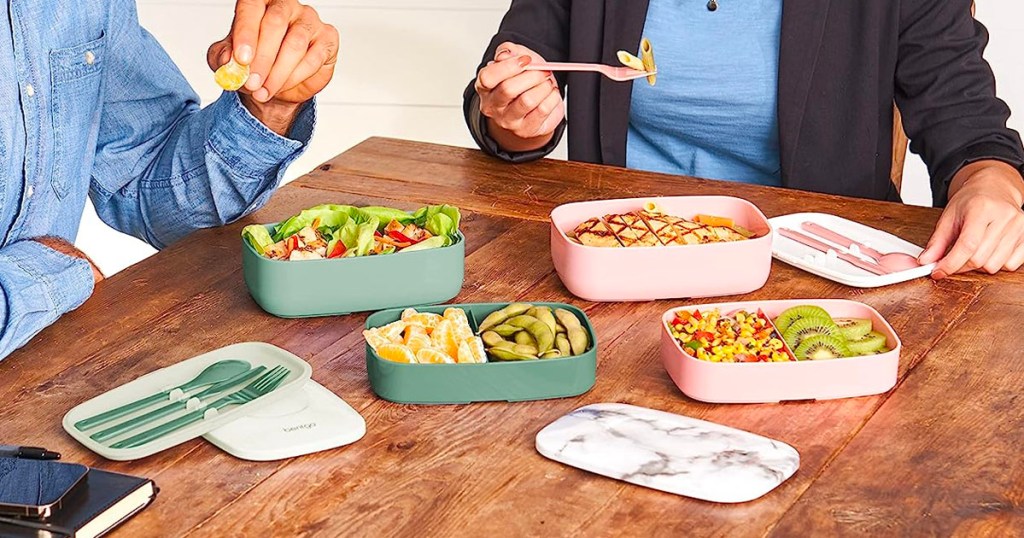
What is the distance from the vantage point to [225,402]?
108 centimetres

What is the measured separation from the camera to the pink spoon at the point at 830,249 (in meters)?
1.45

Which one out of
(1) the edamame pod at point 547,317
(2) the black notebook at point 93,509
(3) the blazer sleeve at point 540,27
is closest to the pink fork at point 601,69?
(3) the blazer sleeve at point 540,27

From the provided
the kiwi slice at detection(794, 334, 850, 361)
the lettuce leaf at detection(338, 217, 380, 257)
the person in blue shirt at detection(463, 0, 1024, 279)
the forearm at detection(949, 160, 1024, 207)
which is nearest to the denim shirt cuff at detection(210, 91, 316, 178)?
the lettuce leaf at detection(338, 217, 380, 257)

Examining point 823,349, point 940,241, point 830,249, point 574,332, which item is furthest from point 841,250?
point 574,332

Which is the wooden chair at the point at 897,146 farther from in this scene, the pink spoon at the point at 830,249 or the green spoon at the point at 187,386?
A: the green spoon at the point at 187,386

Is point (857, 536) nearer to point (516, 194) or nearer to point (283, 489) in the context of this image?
point (283, 489)

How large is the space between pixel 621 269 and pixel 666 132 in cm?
83

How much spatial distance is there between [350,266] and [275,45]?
0.90 feet

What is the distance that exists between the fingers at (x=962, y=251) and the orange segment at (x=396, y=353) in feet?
2.28

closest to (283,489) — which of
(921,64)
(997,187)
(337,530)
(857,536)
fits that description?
(337,530)

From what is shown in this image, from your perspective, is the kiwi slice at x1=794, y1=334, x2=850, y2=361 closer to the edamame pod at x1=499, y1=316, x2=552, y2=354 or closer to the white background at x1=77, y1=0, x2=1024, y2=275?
the edamame pod at x1=499, y1=316, x2=552, y2=354

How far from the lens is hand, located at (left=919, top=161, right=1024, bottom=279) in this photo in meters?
1.44

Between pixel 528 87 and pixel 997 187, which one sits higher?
pixel 528 87

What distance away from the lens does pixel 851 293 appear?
4.58 ft
